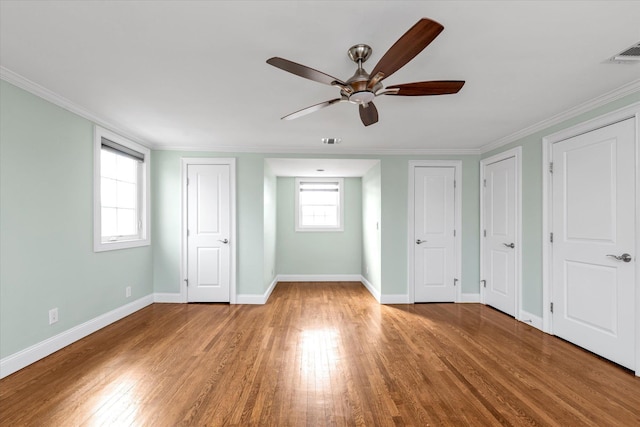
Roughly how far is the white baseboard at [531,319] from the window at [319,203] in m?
3.59

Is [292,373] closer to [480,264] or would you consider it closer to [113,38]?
[113,38]

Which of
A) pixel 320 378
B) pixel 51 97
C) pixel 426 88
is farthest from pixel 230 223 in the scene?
pixel 426 88

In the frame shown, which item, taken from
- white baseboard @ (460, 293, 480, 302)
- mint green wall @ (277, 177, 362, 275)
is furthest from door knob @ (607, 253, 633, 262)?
mint green wall @ (277, 177, 362, 275)

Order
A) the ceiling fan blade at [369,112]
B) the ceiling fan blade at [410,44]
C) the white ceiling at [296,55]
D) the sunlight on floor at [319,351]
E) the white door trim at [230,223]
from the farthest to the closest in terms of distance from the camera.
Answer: the white door trim at [230,223]
the sunlight on floor at [319,351]
the ceiling fan blade at [369,112]
the white ceiling at [296,55]
the ceiling fan blade at [410,44]

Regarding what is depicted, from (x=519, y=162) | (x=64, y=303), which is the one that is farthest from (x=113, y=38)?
(x=519, y=162)

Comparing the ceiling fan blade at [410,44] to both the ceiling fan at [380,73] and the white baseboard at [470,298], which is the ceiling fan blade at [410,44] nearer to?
the ceiling fan at [380,73]

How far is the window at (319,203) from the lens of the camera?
663 centimetres

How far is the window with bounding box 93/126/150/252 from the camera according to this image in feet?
11.6

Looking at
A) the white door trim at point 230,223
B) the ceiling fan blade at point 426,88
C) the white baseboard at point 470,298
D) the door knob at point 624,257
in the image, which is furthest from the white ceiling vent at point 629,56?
the white door trim at point 230,223

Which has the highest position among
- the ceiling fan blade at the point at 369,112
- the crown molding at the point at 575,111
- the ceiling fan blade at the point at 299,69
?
the crown molding at the point at 575,111

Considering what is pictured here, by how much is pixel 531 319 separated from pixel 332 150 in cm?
336

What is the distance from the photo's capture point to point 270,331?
353cm

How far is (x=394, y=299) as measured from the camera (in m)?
4.80

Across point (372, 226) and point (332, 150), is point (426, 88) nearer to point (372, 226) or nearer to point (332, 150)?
point (332, 150)
